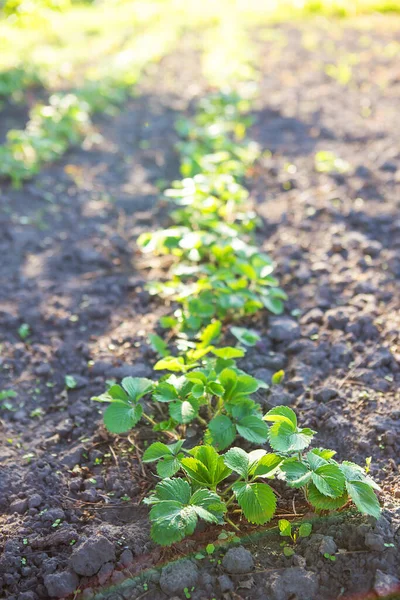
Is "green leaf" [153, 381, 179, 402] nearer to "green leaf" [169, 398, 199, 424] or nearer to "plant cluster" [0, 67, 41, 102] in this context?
"green leaf" [169, 398, 199, 424]

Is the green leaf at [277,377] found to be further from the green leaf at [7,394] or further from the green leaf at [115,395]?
the green leaf at [7,394]

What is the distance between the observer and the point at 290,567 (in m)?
1.89

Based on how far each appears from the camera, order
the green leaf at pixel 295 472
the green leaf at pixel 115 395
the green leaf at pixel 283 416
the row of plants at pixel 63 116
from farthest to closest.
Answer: the row of plants at pixel 63 116
the green leaf at pixel 115 395
the green leaf at pixel 283 416
the green leaf at pixel 295 472

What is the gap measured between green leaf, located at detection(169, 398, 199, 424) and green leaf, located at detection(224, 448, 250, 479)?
257 mm

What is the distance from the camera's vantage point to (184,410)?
2.23 m

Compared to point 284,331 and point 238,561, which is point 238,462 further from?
point 284,331

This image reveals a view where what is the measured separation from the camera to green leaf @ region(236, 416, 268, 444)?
7.19ft

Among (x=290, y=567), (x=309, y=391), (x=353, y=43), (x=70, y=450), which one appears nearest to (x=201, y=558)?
(x=290, y=567)

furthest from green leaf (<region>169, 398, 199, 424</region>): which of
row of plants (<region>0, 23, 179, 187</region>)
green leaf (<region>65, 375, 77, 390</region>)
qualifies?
row of plants (<region>0, 23, 179, 187</region>)

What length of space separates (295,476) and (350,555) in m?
0.28

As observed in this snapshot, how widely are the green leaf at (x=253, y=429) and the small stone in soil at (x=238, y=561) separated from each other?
A: 1.26 ft

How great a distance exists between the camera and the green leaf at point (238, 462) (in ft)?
6.39

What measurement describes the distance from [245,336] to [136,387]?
66 centimetres

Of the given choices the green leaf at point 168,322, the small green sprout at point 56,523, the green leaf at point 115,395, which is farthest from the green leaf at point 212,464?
the green leaf at point 168,322
